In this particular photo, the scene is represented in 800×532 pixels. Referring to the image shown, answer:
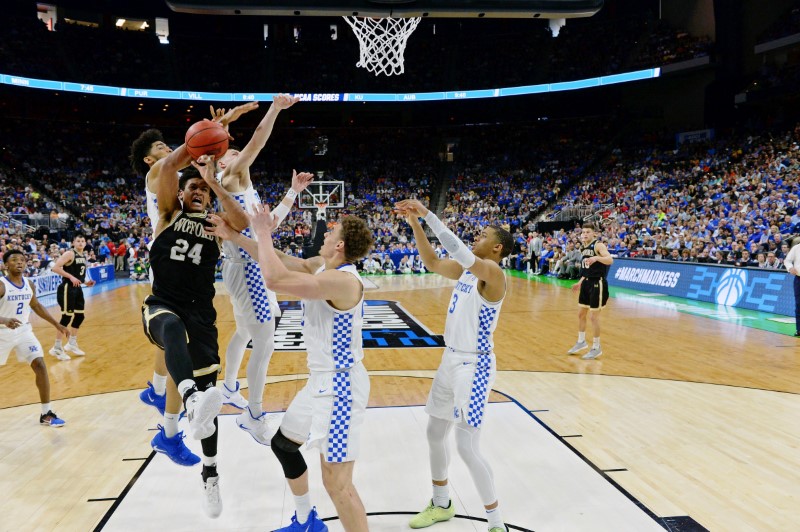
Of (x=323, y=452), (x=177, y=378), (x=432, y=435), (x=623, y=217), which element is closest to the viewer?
(x=323, y=452)

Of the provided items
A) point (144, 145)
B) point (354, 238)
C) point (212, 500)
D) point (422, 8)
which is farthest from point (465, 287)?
point (422, 8)

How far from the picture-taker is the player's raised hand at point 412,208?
12.4 feet

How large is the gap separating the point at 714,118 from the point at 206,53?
2508cm

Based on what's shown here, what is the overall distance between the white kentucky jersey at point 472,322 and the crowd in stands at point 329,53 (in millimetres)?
26607

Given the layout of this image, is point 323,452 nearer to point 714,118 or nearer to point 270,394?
point 270,394

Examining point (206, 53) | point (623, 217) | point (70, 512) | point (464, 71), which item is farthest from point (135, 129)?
point (70, 512)

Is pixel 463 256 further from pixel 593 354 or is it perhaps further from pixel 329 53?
pixel 329 53

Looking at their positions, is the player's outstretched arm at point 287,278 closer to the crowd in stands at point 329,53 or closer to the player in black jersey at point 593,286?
the player in black jersey at point 593,286

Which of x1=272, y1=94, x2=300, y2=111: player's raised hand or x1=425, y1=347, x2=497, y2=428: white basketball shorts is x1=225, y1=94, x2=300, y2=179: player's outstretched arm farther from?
x1=425, y1=347, x2=497, y2=428: white basketball shorts

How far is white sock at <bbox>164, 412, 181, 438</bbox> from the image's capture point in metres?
3.98

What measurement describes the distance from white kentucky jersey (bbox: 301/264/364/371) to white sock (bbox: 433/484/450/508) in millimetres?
1204

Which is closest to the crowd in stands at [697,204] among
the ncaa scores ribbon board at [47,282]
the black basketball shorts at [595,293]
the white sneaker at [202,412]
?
the black basketball shorts at [595,293]

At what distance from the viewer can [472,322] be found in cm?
382

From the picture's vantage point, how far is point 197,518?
381 cm
